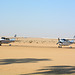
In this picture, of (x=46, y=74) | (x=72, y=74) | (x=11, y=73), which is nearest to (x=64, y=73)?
(x=72, y=74)

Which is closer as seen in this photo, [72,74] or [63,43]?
[72,74]

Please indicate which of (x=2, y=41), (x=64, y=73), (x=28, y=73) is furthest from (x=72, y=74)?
(x=2, y=41)

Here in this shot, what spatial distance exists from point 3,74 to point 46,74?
6.08ft

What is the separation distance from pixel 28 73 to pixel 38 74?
49 centimetres

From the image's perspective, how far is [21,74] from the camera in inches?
297

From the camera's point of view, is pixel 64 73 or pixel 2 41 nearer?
pixel 64 73

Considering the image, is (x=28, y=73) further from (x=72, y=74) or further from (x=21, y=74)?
(x=72, y=74)

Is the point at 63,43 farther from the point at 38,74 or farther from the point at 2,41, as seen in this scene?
the point at 38,74

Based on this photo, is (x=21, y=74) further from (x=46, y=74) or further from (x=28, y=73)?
(x=46, y=74)

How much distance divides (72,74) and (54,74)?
0.80m

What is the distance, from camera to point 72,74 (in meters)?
7.64

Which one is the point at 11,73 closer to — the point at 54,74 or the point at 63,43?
the point at 54,74

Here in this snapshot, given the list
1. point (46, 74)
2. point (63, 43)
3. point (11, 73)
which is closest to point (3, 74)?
point (11, 73)

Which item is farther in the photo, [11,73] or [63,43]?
[63,43]
